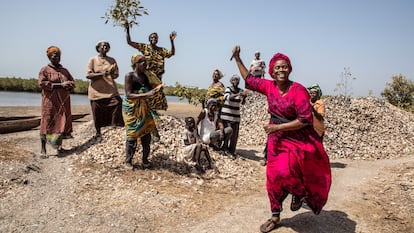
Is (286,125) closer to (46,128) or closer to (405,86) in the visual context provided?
(46,128)

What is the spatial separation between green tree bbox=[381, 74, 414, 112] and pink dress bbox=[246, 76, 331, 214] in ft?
50.3

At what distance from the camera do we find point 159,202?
465 cm

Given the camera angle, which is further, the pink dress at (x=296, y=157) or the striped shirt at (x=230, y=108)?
the striped shirt at (x=230, y=108)

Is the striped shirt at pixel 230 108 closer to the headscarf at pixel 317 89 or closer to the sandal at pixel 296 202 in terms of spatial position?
the headscarf at pixel 317 89

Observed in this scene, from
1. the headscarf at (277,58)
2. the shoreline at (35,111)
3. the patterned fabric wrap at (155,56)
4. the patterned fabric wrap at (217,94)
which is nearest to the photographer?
the headscarf at (277,58)

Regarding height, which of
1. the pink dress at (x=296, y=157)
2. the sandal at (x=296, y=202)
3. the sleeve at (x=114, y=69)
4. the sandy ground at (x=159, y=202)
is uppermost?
the sleeve at (x=114, y=69)

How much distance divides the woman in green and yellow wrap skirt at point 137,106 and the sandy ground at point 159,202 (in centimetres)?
62

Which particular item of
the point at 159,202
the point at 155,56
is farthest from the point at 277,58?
the point at 155,56

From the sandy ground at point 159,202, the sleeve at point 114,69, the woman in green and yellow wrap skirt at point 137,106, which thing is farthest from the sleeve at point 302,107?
the sleeve at point 114,69

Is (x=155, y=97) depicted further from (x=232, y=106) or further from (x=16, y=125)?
(x=16, y=125)

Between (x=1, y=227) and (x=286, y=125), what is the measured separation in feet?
10.8

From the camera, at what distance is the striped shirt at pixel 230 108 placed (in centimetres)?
740

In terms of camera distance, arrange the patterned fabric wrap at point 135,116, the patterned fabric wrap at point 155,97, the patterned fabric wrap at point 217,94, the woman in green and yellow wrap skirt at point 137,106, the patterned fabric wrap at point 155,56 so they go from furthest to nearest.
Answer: the patterned fabric wrap at point 217,94, the patterned fabric wrap at point 155,56, the patterned fabric wrap at point 155,97, the patterned fabric wrap at point 135,116, the woman in green and yellow wrap skirt at point 137,106

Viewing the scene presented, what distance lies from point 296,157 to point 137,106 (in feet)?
9.52
